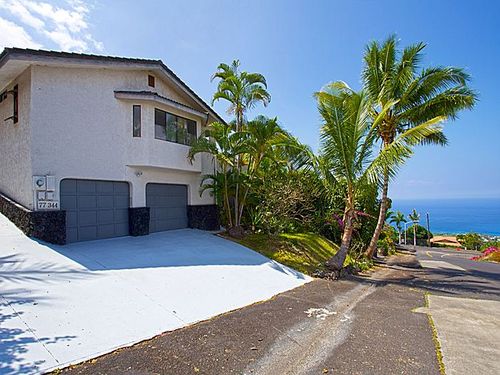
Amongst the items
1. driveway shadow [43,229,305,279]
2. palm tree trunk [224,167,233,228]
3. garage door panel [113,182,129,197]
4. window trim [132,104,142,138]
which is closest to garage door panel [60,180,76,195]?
garage door panel [113,182,129,197]

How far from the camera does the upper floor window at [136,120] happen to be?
43.2 ft

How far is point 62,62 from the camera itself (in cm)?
1081

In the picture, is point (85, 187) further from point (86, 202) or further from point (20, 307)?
point (20, 307)

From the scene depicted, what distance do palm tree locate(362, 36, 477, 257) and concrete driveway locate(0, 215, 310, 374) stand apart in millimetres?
8153

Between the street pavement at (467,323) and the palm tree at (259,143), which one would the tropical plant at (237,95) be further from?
the street pavement at (467,323)

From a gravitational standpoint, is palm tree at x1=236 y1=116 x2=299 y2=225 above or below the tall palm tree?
below

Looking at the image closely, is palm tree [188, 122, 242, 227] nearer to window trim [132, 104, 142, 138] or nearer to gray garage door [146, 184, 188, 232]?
gray garage door [146, 184, 188, 232]

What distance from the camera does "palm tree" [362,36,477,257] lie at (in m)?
13.9

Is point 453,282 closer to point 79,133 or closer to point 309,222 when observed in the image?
point 309,222

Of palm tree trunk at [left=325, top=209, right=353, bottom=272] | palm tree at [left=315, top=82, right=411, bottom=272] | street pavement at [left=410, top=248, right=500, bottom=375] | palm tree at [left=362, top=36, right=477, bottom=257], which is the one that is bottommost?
street pavement at [left=410, top=248, right=500, bottom=375]

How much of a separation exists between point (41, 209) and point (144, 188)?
165 inches

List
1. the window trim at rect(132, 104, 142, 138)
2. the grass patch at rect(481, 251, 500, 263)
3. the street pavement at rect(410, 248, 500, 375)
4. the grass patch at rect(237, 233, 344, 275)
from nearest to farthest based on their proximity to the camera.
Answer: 1. the street pavement at rect(410, 248, 500, 375)
2. the grass patch at rect(237, 233, 344, 275)
3. the window trim at rect(132, 104, 142, 138)
4. the grass patch at rect(481, 251, 500, 263)

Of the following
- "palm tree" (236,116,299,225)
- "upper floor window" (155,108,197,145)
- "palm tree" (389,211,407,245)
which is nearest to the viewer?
"palm tree" (236,116,299,225)

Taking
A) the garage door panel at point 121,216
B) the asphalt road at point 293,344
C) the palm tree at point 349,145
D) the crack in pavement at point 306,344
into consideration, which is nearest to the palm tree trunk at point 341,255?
the palm tree at point 349,145
